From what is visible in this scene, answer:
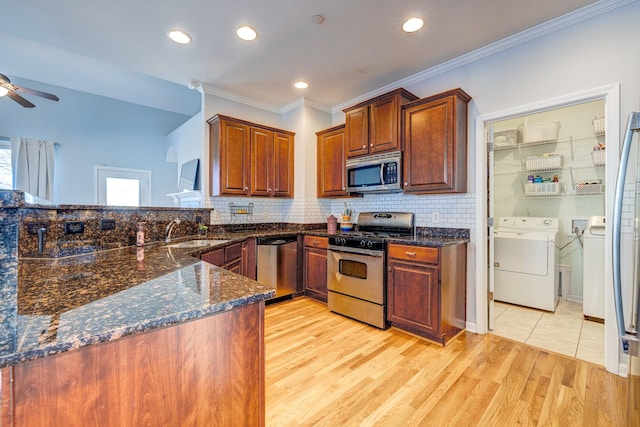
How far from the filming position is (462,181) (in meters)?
2.74

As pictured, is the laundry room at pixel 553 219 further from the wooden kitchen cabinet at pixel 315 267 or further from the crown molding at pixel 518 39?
the wooden kitchen cabinet at pixel 315 267

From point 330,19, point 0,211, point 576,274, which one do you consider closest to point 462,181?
point 330,19

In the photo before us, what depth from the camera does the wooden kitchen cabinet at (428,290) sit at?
8.08 feet

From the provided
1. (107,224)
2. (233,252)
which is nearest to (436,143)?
(233,252)

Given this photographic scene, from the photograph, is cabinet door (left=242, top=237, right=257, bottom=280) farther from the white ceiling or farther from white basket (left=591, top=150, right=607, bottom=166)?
white basket (left=591, top=150, right=607, bottom=166)

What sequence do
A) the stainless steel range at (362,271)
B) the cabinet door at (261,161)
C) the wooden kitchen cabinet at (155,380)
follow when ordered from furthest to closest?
1. the cabinet door at (261,161)
2. the stainless steel range at (362,271)
3. the wooden kitchen cabinet at (155,380)

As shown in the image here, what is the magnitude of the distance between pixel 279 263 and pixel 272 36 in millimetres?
2361

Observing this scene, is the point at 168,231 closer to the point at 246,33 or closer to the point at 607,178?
the point at 246,33

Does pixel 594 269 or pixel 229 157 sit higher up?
pixel 229 157

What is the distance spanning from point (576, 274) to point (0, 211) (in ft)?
16.4

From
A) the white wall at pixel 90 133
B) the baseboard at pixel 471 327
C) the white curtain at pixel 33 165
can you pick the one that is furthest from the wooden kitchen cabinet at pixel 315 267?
the white curtain at pixel 33 165

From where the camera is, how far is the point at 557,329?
9.09ft

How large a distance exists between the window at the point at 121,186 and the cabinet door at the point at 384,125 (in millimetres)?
4833

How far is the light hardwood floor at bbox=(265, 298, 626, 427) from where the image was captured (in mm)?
1635
